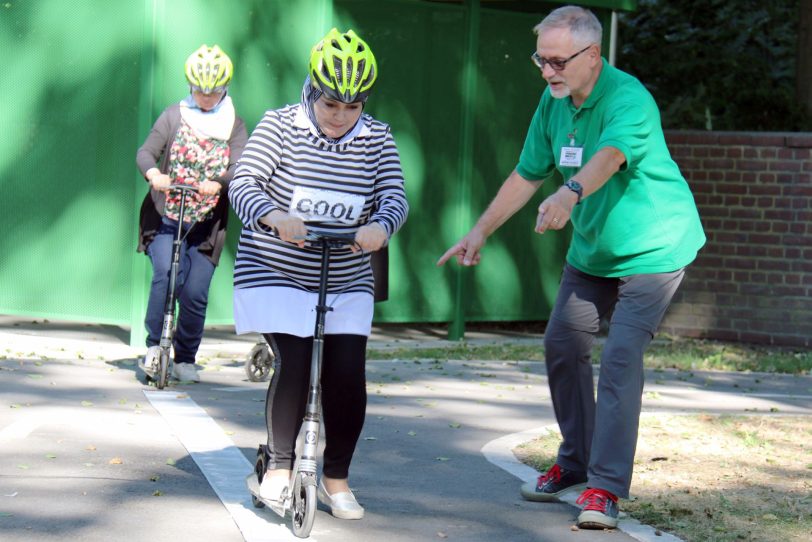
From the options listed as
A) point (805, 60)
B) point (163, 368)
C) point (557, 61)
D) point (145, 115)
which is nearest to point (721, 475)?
point (557, 61)

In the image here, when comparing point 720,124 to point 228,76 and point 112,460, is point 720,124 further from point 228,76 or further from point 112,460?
point 112,460

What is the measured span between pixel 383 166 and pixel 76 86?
663cm

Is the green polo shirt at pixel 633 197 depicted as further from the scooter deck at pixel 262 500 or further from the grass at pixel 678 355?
the grass at pixel 678 355

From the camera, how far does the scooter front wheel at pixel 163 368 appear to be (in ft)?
30.0

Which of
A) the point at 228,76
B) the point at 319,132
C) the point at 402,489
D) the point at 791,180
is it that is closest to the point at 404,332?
the point at 791,180

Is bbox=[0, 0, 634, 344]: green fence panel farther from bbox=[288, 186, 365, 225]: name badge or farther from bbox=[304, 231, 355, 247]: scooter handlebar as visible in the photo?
bbox=[304, 231, 355, 247]: scooter handlebar

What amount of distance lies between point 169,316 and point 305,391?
12.0 ft

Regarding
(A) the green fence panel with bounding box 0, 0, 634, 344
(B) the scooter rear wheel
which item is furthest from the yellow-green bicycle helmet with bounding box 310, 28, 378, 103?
(A) the green fence panel with bounding box 0, 0, 634, 344

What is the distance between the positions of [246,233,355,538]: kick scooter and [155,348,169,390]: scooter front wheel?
363cm

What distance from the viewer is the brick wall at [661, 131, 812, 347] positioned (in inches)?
542

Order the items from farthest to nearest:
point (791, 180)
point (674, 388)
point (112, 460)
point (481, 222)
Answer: point (791, 180) < point (674, 388) < point (112, 460) < point (481, 222)

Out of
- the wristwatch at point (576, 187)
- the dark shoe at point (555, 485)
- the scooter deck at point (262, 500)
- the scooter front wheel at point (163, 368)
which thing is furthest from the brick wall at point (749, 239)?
the scooter deck at point (262, 500)

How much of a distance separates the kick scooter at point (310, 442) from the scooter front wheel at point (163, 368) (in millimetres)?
3633

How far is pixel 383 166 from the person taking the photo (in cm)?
581
